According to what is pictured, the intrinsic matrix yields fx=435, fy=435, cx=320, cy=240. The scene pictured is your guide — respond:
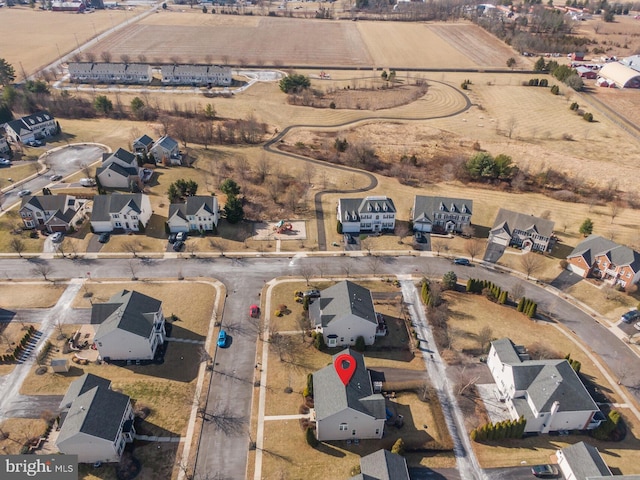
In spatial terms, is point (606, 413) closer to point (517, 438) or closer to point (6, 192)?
point (517, 438)

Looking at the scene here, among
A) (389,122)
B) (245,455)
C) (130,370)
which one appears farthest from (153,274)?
(389,122)

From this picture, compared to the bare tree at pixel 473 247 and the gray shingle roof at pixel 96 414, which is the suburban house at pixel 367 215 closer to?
the bare tree at pixel 473 247

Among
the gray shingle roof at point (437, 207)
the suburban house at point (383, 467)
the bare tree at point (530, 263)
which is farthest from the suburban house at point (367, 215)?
the suburban house at point (383, 467)

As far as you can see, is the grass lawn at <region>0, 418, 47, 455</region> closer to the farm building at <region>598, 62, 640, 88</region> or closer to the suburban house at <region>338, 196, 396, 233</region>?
the suburban house at <region>338, 196, 396, 233</region>

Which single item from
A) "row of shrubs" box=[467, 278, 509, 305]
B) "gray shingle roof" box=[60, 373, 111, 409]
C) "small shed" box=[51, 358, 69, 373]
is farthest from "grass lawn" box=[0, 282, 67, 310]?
"row of shrubs" box=[467, 278, 509, 305]

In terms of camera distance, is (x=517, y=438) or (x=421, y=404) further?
(x=421, y=404)

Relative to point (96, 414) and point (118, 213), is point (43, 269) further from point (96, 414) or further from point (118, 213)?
point (96, 414)

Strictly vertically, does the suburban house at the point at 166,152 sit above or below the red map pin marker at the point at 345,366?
above
